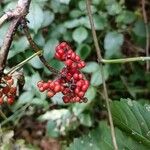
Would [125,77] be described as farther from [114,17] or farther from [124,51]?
[114,17]

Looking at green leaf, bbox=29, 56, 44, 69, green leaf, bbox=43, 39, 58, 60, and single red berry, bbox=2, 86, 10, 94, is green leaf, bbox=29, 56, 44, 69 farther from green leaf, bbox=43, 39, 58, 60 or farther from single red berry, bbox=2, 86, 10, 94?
single red berry, bbox=2, 86, 10, 94

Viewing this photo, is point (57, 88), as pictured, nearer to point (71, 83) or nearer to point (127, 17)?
point (71, 83)

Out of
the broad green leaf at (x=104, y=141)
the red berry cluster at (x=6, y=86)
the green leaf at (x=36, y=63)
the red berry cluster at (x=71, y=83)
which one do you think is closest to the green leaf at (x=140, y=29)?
the green leaf at (x=36, y=63)

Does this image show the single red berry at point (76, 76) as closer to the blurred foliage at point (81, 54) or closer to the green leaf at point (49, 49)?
the blurred foliage at point (81, 54)

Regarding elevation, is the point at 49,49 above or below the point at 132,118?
above

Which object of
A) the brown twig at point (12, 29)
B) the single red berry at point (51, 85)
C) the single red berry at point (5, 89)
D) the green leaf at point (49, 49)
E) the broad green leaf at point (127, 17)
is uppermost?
the brown twig at point (12, 29)

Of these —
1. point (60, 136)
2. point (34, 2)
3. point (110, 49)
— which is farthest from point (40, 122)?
point (34, 2)

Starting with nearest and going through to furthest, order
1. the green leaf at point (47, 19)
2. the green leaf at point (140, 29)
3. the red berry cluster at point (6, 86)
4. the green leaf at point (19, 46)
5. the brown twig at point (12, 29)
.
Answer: the brown twig at point (12, 29) < the red berry cluster at point (6, 86) < the green leaf at point (19, 46) < the green leaf at point (47, 19) < the green leaf at point (140, 29)

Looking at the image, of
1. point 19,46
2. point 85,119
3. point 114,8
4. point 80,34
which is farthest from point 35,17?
point 85,119
